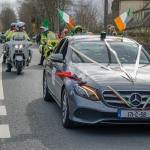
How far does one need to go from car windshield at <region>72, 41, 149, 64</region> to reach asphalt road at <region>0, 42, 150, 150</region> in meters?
1.18

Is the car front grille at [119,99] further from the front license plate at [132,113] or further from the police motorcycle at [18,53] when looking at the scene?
the police motorcycle at [18,53]

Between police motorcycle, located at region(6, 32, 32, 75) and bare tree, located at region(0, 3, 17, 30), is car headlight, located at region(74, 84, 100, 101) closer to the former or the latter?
police motorcycle, located at region(6, 32, 32, 75)

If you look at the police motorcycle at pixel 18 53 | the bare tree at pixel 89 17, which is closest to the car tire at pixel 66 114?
the police motorcycle at pixel 18 53

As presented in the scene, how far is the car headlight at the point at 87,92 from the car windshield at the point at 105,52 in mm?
1285

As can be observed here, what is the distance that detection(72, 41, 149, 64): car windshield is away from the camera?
8.09 meters

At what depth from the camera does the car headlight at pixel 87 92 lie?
662 centimetres

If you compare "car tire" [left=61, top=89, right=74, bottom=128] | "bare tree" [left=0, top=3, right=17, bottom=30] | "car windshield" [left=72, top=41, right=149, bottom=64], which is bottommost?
"bare tree" [left=0, top=3, right=17, bottom=30]

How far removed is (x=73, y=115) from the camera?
6.82 m

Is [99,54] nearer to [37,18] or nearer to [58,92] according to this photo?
[58,92]

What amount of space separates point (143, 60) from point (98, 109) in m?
2.06

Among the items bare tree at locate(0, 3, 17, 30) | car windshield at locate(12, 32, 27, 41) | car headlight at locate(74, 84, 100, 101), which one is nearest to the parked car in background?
car headlight at locate(74, 84, 100, 101)

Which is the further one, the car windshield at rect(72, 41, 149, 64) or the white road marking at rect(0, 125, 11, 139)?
the car windshield at rect(72, 41, 149, 64)

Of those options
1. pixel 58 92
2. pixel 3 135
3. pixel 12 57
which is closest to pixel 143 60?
pixel 58 92

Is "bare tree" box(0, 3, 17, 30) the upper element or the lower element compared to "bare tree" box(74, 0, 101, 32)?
lower
